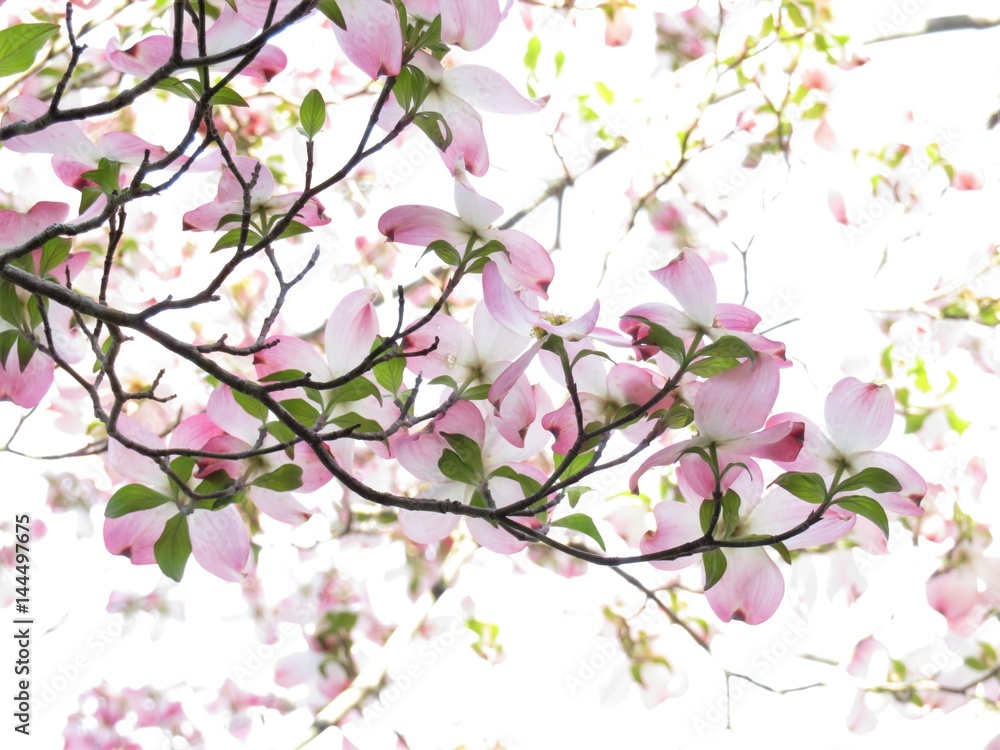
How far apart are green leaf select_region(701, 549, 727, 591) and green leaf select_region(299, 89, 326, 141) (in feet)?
1.06

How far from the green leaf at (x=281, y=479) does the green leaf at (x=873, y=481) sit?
30 cm

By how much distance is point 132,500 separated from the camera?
46 cm

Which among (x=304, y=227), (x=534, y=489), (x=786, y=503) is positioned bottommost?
(x=786, y=503)

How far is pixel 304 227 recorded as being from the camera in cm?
48

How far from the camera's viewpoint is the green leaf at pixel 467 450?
18.0 inches

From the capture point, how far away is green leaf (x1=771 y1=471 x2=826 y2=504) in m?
0.42

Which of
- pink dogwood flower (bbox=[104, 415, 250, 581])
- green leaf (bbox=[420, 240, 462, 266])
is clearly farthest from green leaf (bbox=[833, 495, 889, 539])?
pink dogwood flower (bbox=[104, 415, 250, 581])

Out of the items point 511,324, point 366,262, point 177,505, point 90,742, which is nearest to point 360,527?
point 366,262

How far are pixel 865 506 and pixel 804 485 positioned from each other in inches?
1.4

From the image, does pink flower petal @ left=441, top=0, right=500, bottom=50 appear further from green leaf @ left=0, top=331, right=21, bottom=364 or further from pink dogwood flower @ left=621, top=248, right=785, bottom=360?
green leaf @ left=0, top=331, right=21, bottom=364

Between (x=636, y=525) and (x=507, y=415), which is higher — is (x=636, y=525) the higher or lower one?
the lower one

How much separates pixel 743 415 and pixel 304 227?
28 cm

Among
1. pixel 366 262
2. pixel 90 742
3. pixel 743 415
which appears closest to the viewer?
pixel 743 415

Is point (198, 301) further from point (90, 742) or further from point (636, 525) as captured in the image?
point (90, 742)
